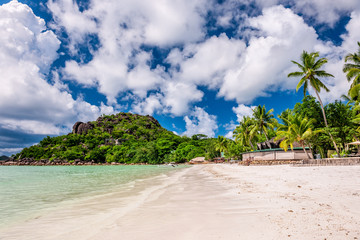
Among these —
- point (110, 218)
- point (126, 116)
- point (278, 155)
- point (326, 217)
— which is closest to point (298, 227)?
point (326, 217)

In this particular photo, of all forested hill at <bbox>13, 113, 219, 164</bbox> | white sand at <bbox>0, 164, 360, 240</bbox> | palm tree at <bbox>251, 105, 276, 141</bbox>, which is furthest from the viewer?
forested hill at <bbox>13, 113, 219, 164</bbox>

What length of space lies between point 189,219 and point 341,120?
1233 inches

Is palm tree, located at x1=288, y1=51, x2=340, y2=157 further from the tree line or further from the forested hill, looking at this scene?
the forested hill

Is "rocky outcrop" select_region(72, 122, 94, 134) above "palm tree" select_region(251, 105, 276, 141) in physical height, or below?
above

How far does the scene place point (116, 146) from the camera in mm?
97562

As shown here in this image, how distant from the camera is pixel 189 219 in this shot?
12.9 ft

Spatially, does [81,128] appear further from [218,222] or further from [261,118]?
[218,222]

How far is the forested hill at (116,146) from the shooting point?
269 ft

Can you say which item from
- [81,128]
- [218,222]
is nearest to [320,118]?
[218,222]

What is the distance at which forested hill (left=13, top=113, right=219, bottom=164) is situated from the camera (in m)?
82.1

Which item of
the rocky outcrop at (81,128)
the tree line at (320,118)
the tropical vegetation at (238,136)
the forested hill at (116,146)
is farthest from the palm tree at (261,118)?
the rocky outcrop at (81,128)

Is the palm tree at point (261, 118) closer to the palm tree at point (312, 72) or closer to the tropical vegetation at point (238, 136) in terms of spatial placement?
the tropical vegetation at point (238, 136)

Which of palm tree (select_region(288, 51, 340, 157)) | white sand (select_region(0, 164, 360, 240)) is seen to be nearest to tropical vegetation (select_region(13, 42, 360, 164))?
palm tree (select_region(288, 51, 340, 157))

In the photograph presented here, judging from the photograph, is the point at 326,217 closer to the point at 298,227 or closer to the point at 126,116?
the point at 298,227
